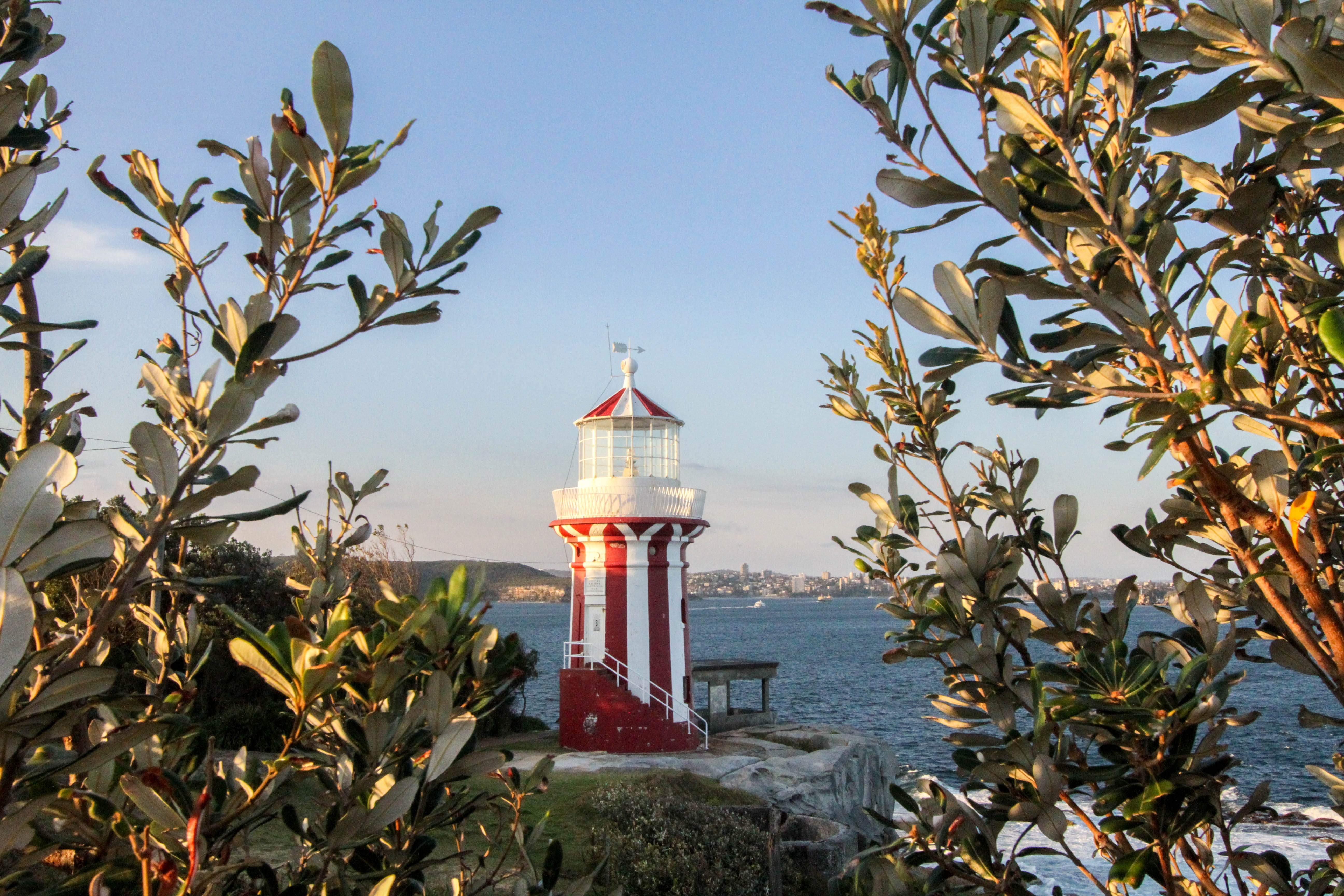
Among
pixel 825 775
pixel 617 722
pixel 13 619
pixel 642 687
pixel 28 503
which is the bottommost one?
pixel 825 775

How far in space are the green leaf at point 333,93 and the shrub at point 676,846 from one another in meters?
7.73

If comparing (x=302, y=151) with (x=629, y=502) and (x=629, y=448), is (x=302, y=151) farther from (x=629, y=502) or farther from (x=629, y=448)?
(x=629, y=448)

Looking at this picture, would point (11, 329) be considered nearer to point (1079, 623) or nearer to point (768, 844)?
point (1079, 623)

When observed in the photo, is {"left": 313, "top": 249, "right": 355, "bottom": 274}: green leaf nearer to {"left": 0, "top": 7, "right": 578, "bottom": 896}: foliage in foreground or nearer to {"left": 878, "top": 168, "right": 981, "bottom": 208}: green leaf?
{"left": 0, "top": 7, "right": 578, "bottom": 896}: foliage in foreground

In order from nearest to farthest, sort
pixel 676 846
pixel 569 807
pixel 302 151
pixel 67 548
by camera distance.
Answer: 1. pixel 67 548
2. pixel 302 151
3. pixel 676 846
4. pixel 569 807

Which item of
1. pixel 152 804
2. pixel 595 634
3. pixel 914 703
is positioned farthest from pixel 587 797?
pixel 914 703

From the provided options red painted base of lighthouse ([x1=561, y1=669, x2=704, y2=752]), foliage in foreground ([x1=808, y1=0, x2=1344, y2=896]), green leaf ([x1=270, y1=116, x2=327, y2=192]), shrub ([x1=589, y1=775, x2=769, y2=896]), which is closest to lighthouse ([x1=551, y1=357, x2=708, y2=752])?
red painted base of lighthouse ([x1=561, y1=669, x2=704, y2=752])

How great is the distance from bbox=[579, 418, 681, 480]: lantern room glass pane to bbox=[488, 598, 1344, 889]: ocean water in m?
3.65

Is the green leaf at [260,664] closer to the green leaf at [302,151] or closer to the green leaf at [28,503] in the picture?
the green leaf at [28,503]

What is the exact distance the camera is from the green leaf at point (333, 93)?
4.07 ft

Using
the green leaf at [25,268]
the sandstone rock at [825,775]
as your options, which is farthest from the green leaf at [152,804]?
the sandstone rock at [825,775]

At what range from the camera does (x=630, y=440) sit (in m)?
16.2

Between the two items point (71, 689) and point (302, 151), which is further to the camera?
point (302, 151)

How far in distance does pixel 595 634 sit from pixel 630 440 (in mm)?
3596
